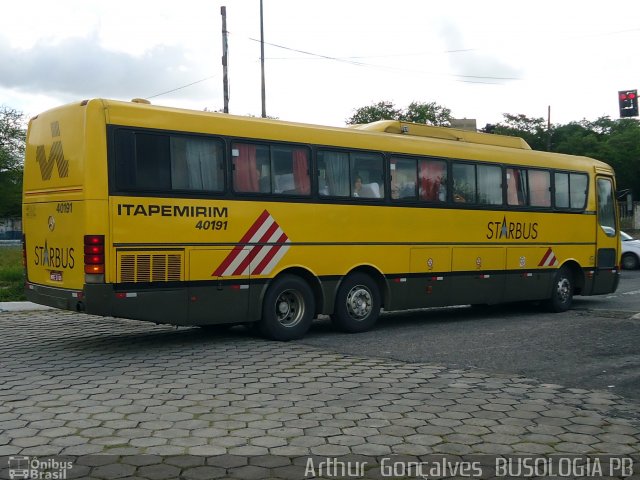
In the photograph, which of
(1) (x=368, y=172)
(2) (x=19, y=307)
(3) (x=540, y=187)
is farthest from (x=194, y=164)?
(3) (x=540, y=187)

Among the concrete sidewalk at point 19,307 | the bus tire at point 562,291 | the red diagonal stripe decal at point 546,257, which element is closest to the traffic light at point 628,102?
the bus tire at point 562,291

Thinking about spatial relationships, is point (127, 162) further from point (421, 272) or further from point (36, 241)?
point (421, 272)

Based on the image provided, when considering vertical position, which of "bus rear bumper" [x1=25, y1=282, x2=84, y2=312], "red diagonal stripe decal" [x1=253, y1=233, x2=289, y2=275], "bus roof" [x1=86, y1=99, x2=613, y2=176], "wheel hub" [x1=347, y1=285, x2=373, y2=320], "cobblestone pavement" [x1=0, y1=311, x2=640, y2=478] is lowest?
"cobblestone pavement" [x1=0, y1=311, x2=640, y2=478]

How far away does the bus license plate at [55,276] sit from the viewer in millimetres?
10359

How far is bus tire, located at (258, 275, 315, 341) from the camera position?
446 inches

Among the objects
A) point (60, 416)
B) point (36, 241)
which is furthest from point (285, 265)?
point (60, 416)

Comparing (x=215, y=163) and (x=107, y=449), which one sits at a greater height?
(x=215, y=163)

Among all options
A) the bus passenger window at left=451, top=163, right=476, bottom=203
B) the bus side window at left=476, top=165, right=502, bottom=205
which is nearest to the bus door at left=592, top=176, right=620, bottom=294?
the bus side window at left=476, top=165, right=502, bottom=205

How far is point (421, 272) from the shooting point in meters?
13.4

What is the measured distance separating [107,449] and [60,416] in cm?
119

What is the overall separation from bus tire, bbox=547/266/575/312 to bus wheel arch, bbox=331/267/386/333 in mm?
4809

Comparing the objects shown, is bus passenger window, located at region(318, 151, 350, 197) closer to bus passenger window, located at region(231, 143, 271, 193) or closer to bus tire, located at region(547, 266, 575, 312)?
bus passenger window, located at region(231, 143, 271, 193)

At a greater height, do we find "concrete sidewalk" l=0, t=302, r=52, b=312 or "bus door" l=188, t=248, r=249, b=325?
"bus door" l=188, t=248, r=249, b=325

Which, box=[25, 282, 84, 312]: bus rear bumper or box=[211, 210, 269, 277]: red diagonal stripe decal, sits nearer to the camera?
box=[25, 282, 84, 312]: bus rear bumper
